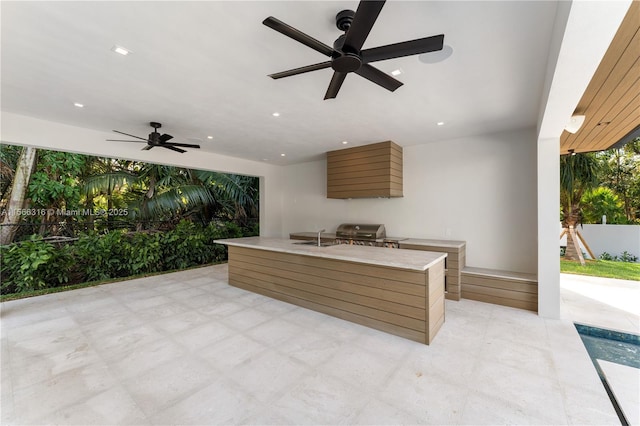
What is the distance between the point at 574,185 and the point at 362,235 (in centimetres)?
530

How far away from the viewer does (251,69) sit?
236 centimetres

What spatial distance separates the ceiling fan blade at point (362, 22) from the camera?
3.99ft

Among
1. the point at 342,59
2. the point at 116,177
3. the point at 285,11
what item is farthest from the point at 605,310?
the point at 116,177

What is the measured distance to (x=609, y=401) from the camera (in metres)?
1.84

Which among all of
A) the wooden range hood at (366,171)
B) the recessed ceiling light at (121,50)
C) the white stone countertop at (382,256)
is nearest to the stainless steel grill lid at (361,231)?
the wooden range hood at (366,171)

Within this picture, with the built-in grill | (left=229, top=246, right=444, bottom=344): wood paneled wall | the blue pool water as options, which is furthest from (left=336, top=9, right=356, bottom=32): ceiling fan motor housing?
the built-in grill

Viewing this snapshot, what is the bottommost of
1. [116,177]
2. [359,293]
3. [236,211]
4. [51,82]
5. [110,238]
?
[359,293]

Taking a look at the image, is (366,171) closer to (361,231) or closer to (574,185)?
(361,231)

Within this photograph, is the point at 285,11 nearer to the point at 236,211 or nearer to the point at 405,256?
the point at 405,256

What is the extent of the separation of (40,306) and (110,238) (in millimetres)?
1865

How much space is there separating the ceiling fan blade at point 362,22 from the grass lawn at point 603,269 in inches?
270

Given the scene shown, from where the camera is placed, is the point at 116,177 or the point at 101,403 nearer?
the point at 101,403

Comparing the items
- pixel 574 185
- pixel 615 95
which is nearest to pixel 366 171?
pixel 615 95

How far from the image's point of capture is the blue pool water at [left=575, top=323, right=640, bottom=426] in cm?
232
